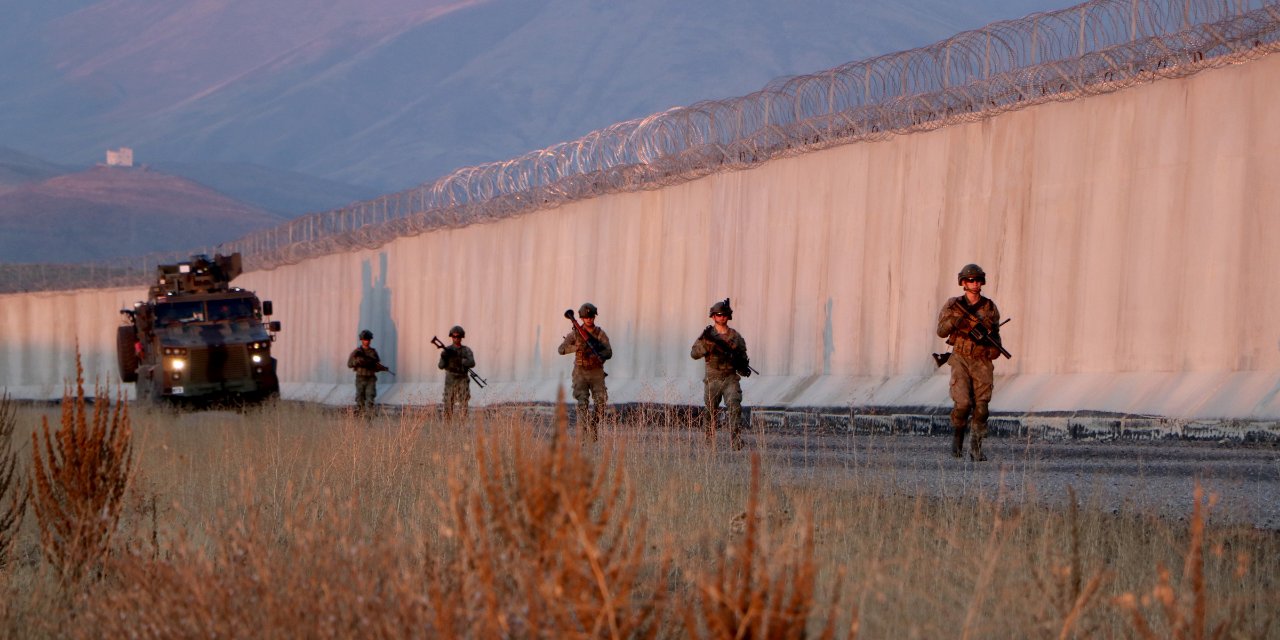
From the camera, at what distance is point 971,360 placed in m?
13.4

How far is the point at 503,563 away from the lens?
16.3ft

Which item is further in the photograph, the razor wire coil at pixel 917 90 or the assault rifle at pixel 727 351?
the razor wire coil at pixel 917 90

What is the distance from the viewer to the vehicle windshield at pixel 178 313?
2728cm

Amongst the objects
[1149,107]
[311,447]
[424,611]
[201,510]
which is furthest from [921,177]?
[424,611]

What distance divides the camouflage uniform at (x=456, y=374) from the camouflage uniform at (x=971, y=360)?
9.19 metres

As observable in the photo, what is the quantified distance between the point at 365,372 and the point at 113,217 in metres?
149

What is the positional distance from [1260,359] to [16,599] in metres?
13.5

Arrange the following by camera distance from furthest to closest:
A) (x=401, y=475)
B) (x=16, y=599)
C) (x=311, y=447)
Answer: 1. (x=311, y=447)
2. (x=401, y=475)
3. (x=16, y=599)

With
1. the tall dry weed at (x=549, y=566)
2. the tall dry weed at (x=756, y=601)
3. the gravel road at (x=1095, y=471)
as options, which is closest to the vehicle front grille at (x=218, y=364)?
the gravel road at (x=1095, y=471)

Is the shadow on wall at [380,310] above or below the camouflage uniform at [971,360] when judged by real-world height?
above

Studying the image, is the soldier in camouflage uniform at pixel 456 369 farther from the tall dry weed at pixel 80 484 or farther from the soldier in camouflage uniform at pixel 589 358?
the tall dry weed at pixel 80 484

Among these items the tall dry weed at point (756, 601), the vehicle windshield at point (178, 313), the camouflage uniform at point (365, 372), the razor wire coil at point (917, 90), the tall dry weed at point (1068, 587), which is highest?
the razor wire coil at point (917, 90)

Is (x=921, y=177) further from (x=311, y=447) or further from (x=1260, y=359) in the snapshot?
(x=311, y=447)

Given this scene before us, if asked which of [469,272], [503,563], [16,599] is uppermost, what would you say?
[469,272]
